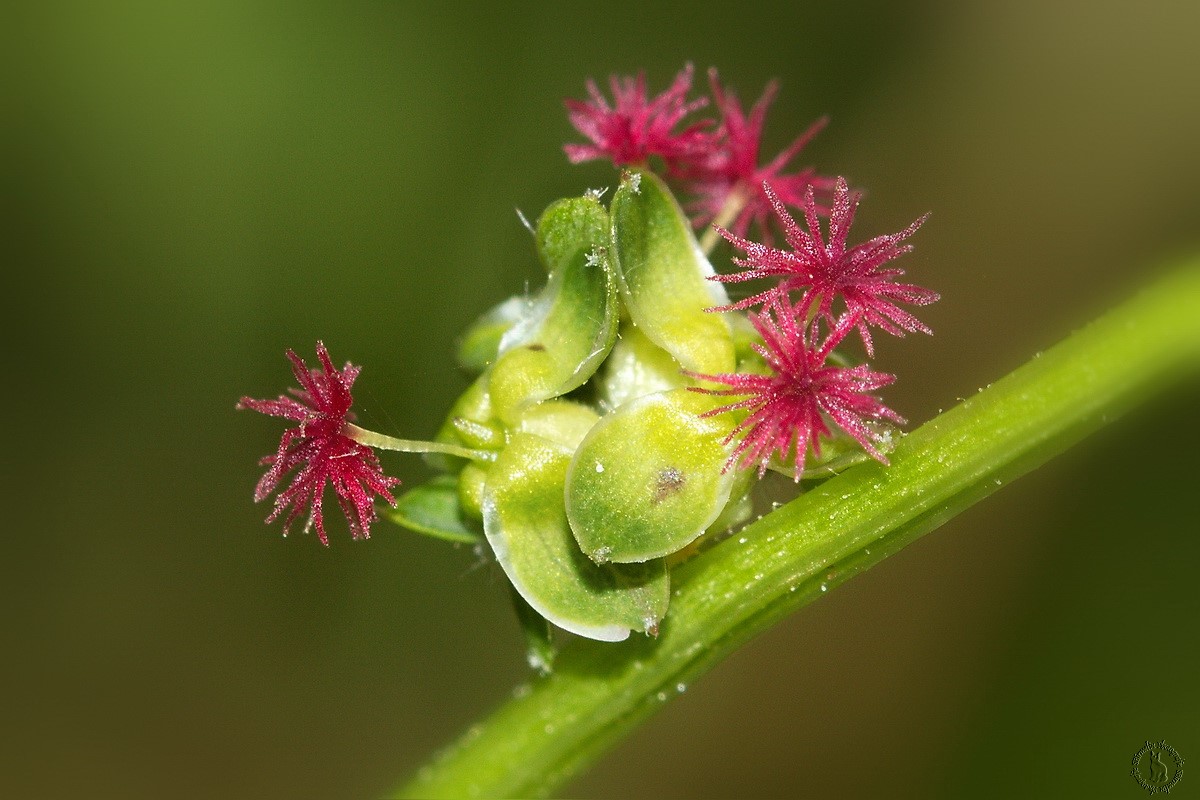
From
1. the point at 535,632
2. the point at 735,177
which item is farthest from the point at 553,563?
the point at 735,177

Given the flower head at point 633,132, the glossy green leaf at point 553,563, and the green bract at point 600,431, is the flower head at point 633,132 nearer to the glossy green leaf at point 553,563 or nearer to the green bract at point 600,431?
the green bract at point 600,431

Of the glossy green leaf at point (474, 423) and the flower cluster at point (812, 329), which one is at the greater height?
the flower cluster at point (812, 329)

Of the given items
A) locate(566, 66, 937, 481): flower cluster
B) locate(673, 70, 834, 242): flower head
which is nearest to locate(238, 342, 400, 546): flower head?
locate(566, 66, 937, 481): flower cluster

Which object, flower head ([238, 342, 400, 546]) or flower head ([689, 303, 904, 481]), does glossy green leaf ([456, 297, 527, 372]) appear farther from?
flower head ([689, 303, 904, 481])

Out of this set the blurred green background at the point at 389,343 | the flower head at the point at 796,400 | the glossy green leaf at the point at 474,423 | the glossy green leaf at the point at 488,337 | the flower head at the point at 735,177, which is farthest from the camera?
the blurred green background at the point at 389,343

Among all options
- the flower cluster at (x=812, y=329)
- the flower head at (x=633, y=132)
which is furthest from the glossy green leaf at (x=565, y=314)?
the flower head at (x=633, y=132)
